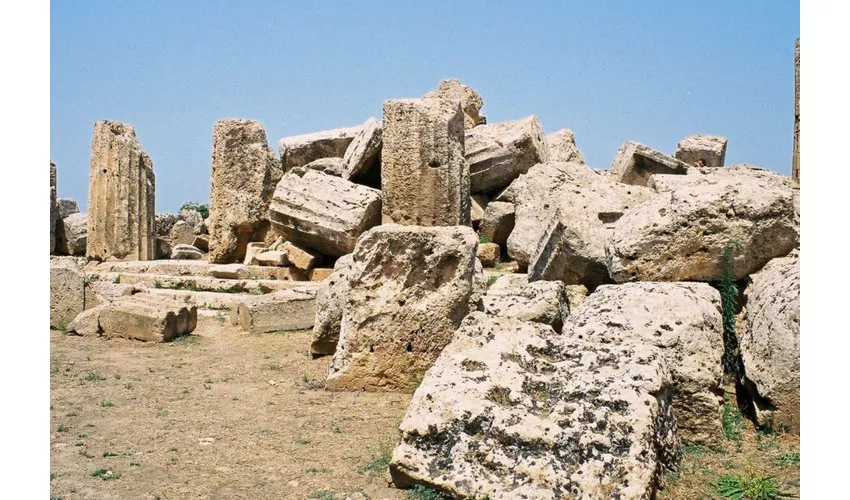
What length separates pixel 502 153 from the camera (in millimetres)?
13055

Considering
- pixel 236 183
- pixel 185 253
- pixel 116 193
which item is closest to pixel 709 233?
pixel 236 183

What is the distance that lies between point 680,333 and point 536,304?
1.46m

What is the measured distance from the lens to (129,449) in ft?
16.7

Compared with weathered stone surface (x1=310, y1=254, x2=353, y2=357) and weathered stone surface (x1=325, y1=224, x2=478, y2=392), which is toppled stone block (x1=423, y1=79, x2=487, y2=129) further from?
weathered stone surface (x1=325, y1=224, x2=478, y2=392)

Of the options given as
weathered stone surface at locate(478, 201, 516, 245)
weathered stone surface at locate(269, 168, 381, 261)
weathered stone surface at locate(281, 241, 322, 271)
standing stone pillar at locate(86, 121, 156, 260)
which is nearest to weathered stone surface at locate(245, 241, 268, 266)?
weathered stone surface at locate(281, 241, 322, 271)

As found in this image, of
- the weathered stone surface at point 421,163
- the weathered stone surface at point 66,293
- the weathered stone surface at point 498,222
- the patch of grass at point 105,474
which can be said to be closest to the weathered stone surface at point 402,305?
the patch of grass at point 105,474

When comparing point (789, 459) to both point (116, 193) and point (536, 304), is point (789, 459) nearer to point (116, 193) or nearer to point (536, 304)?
point (536, 304)

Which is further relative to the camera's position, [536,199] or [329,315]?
[536,199]

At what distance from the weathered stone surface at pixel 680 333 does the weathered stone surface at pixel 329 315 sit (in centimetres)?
291

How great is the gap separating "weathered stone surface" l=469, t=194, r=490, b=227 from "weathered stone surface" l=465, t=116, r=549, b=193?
16 cm

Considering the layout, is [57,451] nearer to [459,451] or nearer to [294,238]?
[459,451]

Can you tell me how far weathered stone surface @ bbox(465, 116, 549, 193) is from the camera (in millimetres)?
13055

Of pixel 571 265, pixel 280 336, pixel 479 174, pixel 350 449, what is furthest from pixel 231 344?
pixel 479 174

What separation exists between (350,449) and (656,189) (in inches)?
180
